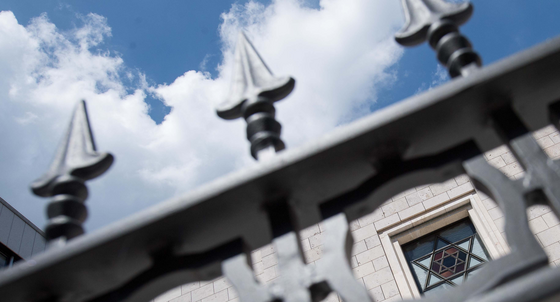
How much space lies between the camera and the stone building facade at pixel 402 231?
714 centimetres

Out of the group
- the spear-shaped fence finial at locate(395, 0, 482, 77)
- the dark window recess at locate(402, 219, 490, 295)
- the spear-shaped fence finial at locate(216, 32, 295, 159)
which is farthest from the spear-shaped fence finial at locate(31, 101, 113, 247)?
the dark window recess at locate(402, 219, 490, 295)

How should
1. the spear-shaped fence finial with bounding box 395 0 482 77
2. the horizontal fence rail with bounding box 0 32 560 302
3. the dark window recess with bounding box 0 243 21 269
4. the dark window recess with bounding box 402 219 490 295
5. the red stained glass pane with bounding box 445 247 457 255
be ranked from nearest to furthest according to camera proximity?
1. the horizontal fence rail with bounding box 0 32 560 302
2. the spear-shaped fence finial with bounding box 395 0 482 77
3. the dark window recess with bounding box 402 219 490 295
4. the red stained glass pane with bounding box 445 247 457 255
5. the dark window recess with bounding box 0 243 21 269

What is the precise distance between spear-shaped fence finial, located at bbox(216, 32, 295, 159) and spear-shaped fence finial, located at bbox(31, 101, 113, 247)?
0.51m

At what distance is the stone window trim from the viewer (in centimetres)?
712

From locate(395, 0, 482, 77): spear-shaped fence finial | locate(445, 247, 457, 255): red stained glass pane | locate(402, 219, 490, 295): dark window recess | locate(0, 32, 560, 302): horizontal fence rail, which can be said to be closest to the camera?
locate(0, 32, 560, 302): horizontal fence rail

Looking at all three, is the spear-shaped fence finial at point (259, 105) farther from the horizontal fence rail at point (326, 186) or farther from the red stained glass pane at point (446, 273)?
the red stained glass pane at point (446, 273)

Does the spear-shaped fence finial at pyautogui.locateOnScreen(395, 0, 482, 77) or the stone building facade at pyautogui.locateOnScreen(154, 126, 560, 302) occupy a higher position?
the stone building facade at pyautogui.locateOnScreen(154, 126, 560, 302)

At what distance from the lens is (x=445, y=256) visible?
7734mm

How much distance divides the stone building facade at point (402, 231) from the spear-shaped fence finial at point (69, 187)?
20.6ft

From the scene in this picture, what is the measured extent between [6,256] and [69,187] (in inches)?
538

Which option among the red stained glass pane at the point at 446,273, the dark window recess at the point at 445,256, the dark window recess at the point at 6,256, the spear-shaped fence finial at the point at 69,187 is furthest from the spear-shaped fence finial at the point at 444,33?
the dark window recess at the point at 6,256

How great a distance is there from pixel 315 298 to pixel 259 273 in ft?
23.2

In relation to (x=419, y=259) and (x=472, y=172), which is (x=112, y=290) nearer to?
(x=472, y=172)

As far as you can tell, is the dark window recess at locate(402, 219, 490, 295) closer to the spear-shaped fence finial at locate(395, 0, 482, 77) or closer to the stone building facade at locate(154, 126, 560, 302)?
the stone building facade at locate(154, 126, 560, 302)
